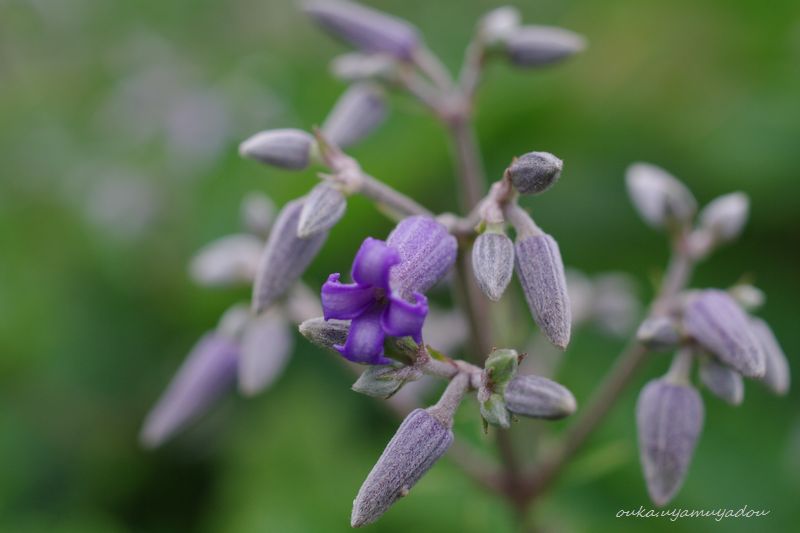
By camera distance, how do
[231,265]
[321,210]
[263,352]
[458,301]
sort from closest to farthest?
[321,210]
[458,301]
[263,352]
[231,265]

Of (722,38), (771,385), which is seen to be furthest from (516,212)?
(722,38)

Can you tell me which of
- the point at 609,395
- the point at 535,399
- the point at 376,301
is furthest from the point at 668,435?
the point at 376,301

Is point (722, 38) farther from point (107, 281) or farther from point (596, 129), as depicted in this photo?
point (107, 281)

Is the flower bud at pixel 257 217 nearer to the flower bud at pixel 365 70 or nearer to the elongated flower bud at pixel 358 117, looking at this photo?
the elongated flower bud at pixel 358 117

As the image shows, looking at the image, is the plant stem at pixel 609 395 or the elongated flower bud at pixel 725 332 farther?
the plant stem at pixel 609 395

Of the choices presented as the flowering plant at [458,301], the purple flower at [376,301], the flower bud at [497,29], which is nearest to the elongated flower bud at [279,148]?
the flowering plant at [458,301]

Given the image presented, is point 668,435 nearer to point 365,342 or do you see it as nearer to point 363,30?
point 365,342

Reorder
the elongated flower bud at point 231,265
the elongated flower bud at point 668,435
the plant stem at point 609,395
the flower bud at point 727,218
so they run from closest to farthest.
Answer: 1. the elongated flower bud at point 668,435
2. the plant stem at point 609,395
3. the flower bud at point 727,218
4. the elongated flower bud at point 231,265
